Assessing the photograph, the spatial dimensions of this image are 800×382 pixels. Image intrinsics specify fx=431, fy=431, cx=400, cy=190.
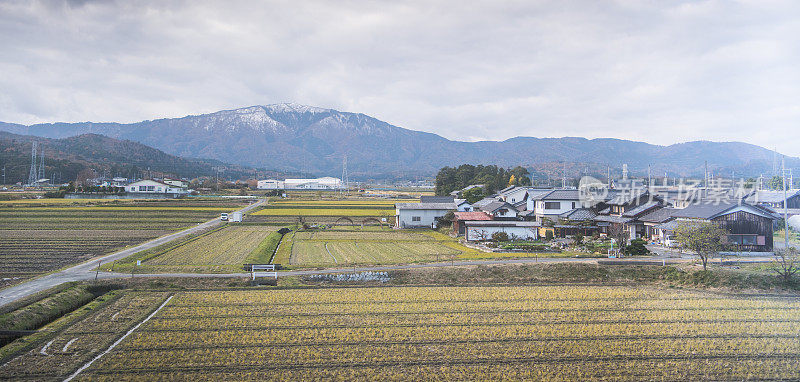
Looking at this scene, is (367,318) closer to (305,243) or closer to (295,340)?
(295,340)

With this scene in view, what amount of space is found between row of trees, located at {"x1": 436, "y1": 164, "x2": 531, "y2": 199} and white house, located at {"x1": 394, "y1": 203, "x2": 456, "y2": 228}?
28.1 meters

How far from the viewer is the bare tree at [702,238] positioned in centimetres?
2067

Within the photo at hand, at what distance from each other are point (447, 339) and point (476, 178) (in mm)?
68286

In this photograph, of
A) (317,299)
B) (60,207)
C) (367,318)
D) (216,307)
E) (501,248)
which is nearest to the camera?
(367,318)

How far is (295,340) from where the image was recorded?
1105cm

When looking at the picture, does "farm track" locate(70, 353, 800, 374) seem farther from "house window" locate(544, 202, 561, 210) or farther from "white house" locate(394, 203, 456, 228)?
"white house" locate(394, 203, 456, 228)

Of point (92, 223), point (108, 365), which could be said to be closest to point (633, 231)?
point (108, 365)

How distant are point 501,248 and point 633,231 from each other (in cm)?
1149

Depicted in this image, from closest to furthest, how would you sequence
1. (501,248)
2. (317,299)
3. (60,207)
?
1. (317,299)
2. (501,248)
3. (60,207)

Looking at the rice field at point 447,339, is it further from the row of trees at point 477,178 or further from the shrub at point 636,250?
the row of trees at point 477,178

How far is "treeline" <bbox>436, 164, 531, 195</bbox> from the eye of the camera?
71812 millimetres

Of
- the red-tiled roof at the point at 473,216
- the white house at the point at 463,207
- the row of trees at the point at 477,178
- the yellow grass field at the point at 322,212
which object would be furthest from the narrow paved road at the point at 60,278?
the row of trees at the point at 477,178

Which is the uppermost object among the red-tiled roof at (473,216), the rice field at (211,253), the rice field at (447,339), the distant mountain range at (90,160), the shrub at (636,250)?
the distant mountain range at (90,160)

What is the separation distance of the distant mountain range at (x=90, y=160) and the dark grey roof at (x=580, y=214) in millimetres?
112584
